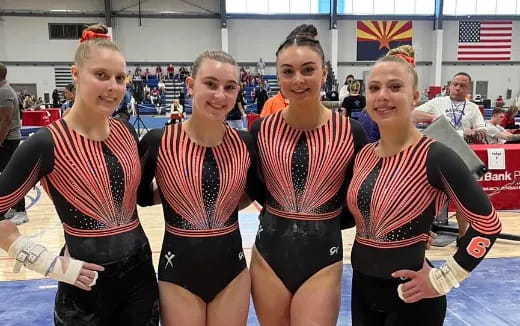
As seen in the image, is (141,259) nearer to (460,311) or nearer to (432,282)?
(432,282)

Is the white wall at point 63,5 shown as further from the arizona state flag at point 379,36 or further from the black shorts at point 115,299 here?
the black shorts at point 115,299

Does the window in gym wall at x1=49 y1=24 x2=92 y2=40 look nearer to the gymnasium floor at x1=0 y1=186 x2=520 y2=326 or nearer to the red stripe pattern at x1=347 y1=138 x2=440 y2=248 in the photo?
the gymnasium floor at x1=0 y1=186 x2=520 y2=326

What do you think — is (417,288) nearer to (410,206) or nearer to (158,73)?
(410,206)

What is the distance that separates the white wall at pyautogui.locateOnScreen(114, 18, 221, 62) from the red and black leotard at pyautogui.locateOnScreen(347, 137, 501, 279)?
71.8 feet

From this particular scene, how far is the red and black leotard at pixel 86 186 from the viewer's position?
1751 millimetres

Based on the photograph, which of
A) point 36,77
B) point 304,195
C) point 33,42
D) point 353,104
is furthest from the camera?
point 36,77

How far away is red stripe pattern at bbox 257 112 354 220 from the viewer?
2086 millimetres

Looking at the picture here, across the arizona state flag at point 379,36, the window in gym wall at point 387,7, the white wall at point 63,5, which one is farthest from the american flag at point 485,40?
the white wall at point 63,5

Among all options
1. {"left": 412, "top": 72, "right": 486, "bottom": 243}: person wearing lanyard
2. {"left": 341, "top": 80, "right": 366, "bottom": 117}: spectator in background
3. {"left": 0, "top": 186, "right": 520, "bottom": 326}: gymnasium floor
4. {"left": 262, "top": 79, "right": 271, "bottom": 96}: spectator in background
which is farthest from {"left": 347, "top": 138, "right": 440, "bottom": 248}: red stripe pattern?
{"left": 262, "top": 79, "right": 271, "bottom": 96}: spectator in background

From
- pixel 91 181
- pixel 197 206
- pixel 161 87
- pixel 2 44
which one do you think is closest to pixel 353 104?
pixel 197 206

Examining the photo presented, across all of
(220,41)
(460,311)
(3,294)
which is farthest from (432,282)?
(220,41)

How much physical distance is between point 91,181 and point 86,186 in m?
0.03

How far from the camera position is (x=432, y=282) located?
1752mm

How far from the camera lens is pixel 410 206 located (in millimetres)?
1849
